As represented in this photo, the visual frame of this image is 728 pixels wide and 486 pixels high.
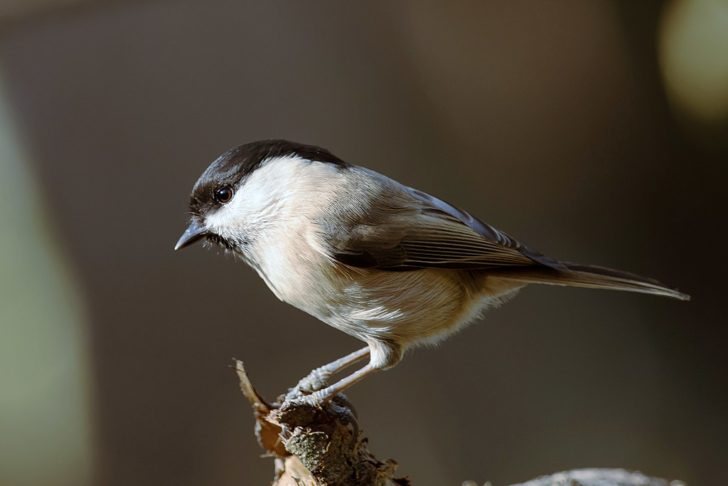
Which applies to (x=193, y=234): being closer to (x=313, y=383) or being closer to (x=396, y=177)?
(x=313, y=383)

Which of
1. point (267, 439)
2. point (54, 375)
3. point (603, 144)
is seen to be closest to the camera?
point (267, 439)

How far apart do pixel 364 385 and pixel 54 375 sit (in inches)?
40.6

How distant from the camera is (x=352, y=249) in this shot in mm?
1225

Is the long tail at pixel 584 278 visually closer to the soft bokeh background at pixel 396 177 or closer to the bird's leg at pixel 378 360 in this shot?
the bird's leg at pixel 378 360

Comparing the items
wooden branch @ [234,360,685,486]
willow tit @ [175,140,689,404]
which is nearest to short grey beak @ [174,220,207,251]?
willow tit @ [175,140,689,404]

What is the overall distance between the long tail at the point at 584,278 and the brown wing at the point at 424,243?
0.06 feet

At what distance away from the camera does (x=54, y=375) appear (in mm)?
2146

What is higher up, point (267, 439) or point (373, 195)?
point (373, 195)

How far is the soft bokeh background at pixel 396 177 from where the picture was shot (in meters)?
2.13

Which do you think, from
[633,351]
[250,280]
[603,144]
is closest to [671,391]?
[633,351]

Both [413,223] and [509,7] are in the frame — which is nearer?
[413,223]

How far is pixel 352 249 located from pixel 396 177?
3.88 ft

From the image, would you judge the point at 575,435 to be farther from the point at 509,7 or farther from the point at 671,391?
the point at 509,7

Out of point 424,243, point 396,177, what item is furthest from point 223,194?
point 396,177
